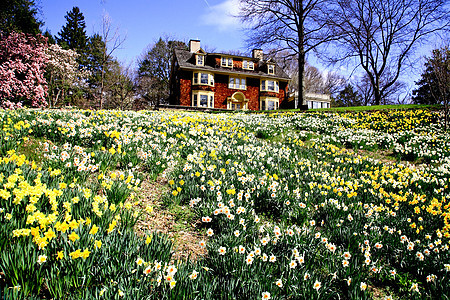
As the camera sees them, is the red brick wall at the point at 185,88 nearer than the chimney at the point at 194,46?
Yes

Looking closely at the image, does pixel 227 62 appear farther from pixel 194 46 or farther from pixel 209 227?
pixel 209 227

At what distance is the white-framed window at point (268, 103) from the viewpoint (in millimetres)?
36219

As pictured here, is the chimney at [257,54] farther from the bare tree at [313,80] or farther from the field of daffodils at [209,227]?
the field of daffodils at [209,227]

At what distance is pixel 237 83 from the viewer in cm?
3544

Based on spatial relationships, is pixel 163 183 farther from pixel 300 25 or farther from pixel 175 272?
pixel 300 25

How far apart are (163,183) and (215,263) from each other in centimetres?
220

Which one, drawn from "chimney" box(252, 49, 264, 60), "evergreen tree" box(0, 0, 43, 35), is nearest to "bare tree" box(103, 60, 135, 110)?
"evergreen tree" box(0, 0, 43, 35)

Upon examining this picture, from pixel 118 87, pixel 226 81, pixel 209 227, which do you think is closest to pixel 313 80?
pixel 226 81

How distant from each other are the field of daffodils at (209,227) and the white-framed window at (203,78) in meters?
28.0

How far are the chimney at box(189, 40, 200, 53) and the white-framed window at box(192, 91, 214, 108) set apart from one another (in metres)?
6.57

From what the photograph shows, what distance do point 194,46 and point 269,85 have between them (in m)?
11.5

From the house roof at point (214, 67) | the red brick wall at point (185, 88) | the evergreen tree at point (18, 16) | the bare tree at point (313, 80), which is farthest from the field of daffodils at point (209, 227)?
the bare tree at point (313, 80)

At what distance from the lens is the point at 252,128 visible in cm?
900

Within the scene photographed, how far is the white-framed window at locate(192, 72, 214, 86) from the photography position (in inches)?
1305
